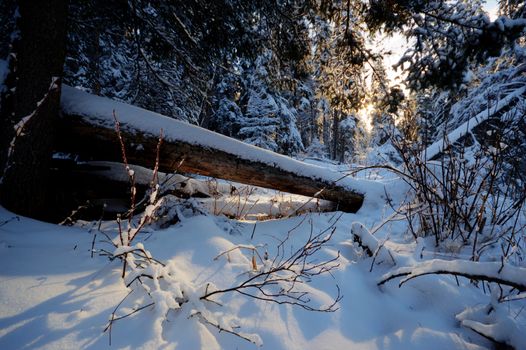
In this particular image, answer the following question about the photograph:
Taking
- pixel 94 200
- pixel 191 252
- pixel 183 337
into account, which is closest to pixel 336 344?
pixel 183 337

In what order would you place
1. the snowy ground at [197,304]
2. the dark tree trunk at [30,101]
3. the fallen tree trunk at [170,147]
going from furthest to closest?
the fallen tree trunk at [170,147]
the dark tree trunk at [30,101]
the snowy ground at [197,304]

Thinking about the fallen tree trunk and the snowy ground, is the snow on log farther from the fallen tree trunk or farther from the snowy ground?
the fallen tree trunk

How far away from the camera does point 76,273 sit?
1.48 m

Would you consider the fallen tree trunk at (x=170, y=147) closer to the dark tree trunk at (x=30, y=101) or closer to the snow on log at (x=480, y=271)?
the dark tree trunk at (x=30, y=101)

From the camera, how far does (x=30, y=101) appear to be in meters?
2.40

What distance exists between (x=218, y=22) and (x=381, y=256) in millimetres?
3706

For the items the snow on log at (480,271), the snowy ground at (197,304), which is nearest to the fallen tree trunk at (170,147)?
the snowy ground at (197,304)

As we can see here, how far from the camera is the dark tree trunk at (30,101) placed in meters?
2.39

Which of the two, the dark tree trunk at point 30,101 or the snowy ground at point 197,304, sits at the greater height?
the dark tree trunk at point 30,101

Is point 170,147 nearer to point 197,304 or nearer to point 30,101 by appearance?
point 30,101

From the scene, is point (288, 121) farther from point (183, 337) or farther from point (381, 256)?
point (183, 337)

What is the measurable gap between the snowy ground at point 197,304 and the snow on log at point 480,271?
11.9 inches

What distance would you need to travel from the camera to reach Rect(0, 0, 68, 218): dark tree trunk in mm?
2387

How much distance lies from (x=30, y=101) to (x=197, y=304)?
252cm
